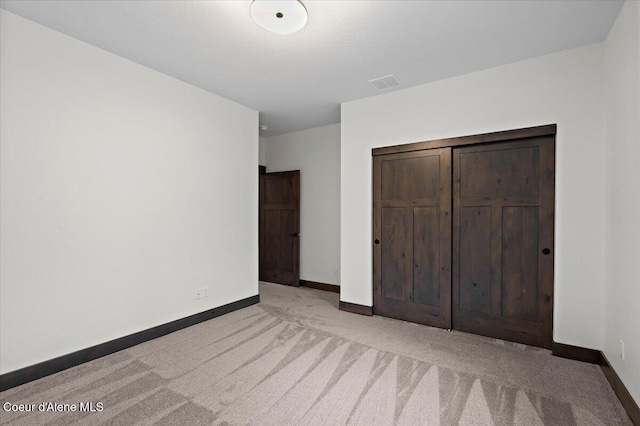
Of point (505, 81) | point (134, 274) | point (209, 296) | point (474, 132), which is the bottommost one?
point (209, 296)

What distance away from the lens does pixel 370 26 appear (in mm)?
2408

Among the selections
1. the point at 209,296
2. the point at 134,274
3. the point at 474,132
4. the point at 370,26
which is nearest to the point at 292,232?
the point at 209,296

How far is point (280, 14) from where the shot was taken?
6.97 ft

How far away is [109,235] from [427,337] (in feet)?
10.8

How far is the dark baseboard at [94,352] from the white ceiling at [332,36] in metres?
2.67

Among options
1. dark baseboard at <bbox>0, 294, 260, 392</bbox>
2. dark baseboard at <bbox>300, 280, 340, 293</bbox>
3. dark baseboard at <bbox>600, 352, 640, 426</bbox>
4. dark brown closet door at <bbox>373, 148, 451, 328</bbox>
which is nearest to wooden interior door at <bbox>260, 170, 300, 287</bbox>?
dark baseboard at <bbox>300, 280, 340, 293</bbox>

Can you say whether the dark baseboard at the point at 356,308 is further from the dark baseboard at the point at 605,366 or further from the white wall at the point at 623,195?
the white wall at the point at 623,195

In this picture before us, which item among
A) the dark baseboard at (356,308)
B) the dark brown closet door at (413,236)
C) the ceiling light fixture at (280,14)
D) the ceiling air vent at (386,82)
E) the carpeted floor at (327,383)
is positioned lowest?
the carpeted floor at (327,383)

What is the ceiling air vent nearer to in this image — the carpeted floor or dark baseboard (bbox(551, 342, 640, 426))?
the carpeted floor

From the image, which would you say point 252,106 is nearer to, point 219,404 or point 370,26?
point 370,26

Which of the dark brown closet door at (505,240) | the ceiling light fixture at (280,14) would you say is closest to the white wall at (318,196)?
the dark brown closet door at (505,240)

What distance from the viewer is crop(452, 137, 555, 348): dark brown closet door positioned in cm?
288

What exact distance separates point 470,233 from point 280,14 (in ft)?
8.96

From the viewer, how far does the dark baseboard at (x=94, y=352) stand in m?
2.26
